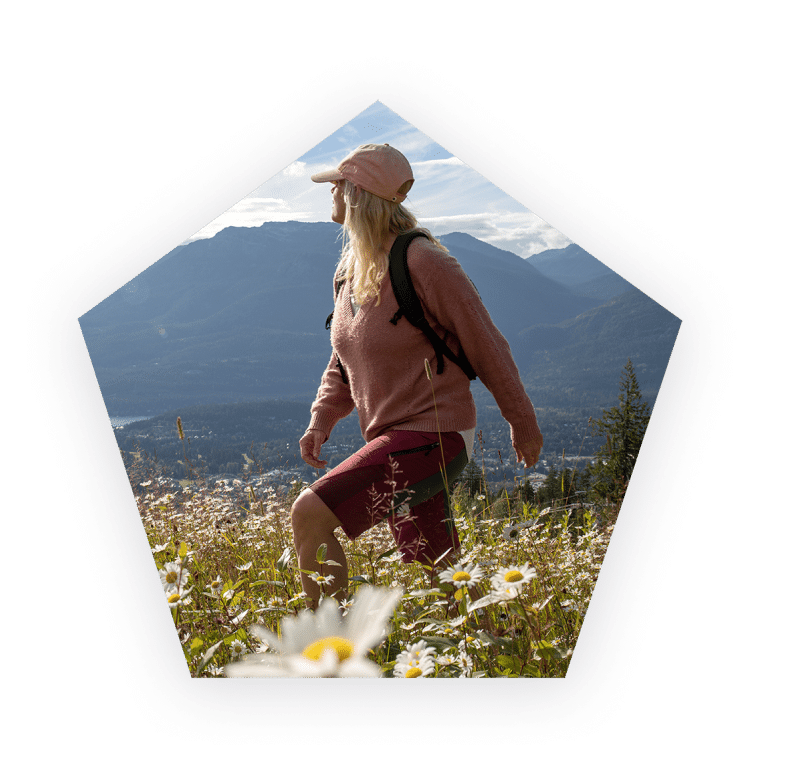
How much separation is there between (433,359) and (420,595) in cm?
80

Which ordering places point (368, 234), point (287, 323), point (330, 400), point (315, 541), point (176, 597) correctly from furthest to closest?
1. point (287, 323)
2. point (330, 400)
3. point (368, 234)
4. point (315, 541)
5. point (176, 597)

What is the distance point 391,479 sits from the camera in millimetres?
1922

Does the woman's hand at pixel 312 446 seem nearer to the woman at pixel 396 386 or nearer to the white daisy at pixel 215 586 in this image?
the woman at pixel 396 386

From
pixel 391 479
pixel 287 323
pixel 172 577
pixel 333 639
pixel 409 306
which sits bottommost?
pixel 333 639

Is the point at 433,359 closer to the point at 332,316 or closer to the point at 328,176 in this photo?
the point at 332,316

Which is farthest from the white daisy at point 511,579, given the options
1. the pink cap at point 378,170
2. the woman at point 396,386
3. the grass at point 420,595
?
the pink cap at point 378,170

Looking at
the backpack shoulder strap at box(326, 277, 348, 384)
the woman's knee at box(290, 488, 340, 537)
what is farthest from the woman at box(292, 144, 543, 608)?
the backpack shoulder strap at box(326, 277, 348, 384)

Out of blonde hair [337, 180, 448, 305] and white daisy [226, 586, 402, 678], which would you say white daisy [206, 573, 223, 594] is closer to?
white daisy [226, 586, 402, 678]

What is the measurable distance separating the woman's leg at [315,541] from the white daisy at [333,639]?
0.30 metres

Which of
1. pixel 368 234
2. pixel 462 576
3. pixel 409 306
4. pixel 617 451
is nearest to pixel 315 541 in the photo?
pixel 462 576

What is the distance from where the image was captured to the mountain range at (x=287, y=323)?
8.35ft

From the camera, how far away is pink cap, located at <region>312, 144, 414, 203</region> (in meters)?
2.09

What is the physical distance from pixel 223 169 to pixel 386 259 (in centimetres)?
64

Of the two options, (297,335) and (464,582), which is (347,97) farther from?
(297,335)
